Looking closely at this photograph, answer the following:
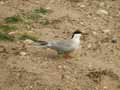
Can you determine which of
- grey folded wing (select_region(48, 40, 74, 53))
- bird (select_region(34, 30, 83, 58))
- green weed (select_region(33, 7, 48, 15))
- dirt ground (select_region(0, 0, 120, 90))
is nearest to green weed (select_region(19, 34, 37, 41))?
dirt ground (select_region(0, 0, 120, 90))

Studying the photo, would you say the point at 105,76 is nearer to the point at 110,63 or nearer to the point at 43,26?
the point at 110,63

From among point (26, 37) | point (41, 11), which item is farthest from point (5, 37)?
point (41, 11)

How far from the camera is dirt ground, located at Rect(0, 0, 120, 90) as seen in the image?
25.5 feet

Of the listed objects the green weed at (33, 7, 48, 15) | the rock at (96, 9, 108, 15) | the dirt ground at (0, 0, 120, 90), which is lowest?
the dirt ground at (0, 0, 120, 90)

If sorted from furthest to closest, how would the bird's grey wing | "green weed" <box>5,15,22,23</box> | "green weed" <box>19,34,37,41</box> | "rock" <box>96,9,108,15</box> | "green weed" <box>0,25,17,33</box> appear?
1. "rock" <box>96,9,108,15</box>
2. "green weed" <box>5,15,22,23</box>
3. "green weed" <box>0,25,17,33</box>
4. "green weed" <box>19,34,37,41</box>
5. the bird's grey wing

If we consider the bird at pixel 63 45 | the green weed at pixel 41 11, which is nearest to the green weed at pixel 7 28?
the green weed at pixel 41 11

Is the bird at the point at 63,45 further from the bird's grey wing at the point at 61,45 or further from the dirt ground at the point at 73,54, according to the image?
the dirt ground at the point at 73,54

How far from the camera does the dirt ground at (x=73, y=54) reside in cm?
776

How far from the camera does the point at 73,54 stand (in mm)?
8914

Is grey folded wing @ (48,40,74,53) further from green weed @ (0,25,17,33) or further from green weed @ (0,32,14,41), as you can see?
green weed @ (0,25,17,33)

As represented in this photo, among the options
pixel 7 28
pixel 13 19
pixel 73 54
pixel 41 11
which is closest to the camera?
pixel 73 54

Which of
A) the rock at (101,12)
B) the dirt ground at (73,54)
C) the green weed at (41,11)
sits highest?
the green weed at (41,11)

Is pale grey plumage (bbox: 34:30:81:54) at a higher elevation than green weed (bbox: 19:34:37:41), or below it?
higher

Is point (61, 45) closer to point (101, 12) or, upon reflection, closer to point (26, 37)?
point (26, 37)
